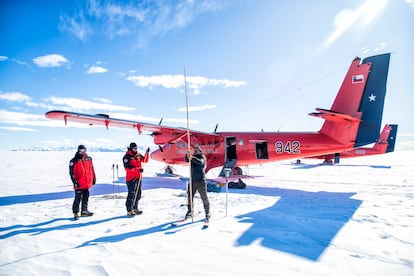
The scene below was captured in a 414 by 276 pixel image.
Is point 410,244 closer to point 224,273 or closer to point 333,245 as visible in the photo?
point 333,245

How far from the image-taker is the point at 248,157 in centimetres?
1270

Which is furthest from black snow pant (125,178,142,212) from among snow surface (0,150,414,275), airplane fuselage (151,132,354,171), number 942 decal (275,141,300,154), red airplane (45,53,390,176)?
number 942 decal (275,141,300,154)

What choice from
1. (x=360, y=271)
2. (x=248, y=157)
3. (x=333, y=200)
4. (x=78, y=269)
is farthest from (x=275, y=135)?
(x=78, y=269)

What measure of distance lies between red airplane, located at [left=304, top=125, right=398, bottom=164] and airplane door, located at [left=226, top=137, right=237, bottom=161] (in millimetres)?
9020

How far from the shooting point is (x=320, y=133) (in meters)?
11.1

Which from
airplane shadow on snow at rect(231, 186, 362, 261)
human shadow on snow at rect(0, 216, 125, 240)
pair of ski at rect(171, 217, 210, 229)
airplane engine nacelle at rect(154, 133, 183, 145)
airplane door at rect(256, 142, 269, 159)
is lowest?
airplane shadow on snow at rect(231, 186, 362, 261)

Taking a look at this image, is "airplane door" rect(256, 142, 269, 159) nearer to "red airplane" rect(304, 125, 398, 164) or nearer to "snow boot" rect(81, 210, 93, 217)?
"red airplane" rect(304, 125, 398, 164)

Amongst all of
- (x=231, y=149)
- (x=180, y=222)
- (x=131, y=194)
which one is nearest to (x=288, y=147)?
(x=231, y=149)

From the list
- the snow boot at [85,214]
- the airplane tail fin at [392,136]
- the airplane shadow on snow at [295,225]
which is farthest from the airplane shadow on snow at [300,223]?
the airplane tail fin at [392,136]

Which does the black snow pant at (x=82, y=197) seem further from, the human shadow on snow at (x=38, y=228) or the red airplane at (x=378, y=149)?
the red airplane at (x=378, y=149)

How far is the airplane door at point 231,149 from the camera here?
13.1 metres

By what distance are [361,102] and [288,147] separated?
386cm

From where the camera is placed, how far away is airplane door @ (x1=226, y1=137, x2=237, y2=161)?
13070 millimetres

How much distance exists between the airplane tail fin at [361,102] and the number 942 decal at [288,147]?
6.50 ft
